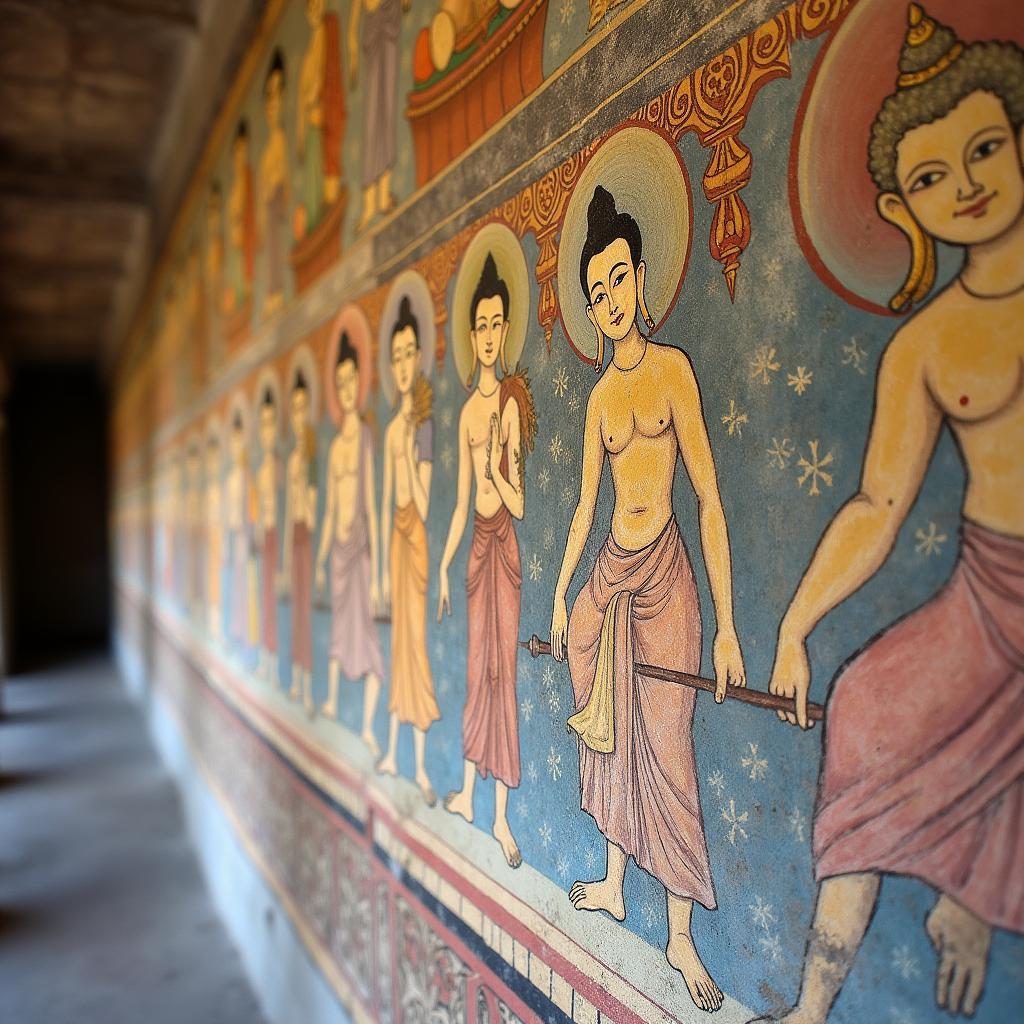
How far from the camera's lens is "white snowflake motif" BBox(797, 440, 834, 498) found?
1.21 metres

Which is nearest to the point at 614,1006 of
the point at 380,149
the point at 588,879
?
the point at 588,879

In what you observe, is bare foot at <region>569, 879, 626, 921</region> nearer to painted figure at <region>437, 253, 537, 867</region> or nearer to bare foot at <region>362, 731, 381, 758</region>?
painted figure at <region>437, 253, 537, 867</region>

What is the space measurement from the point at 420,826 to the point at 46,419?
19066 millimetres

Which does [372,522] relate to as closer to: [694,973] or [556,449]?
[556,449]

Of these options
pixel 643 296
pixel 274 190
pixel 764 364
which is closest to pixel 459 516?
pixel 643 296

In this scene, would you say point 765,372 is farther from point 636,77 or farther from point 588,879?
point 588,879

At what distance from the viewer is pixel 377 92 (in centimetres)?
302

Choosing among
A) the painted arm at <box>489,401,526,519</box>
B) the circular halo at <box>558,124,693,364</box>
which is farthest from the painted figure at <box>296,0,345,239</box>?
the circular halo at <box>558,124,693,364</box>

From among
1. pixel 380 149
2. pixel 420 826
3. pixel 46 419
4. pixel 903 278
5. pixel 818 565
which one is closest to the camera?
pixel 903 278

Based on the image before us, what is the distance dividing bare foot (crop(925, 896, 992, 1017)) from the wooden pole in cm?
28

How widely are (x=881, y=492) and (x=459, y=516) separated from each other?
56.8 inches

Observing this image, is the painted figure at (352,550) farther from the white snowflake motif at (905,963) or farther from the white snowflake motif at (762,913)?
the white snowflake motif at (905,963)

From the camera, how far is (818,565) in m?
1.22

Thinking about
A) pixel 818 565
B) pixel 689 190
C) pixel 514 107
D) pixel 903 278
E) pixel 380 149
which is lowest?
pixel 818 565
